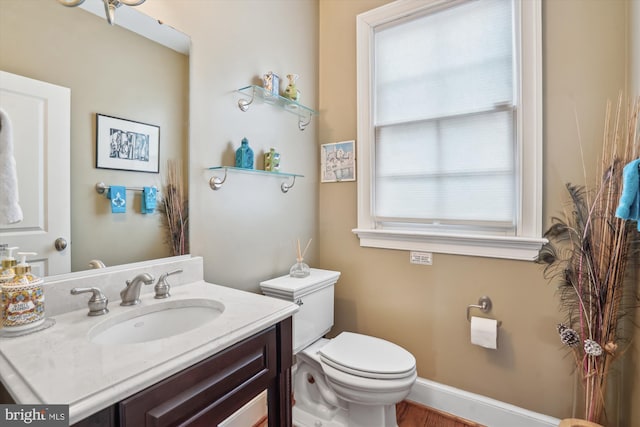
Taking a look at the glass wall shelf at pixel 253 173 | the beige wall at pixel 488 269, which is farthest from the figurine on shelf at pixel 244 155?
the beige wall at pixel 488 269

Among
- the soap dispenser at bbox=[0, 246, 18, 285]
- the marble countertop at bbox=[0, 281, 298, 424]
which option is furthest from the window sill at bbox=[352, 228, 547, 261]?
the soap dispenser at bbox=[0, 246, 18, 285]

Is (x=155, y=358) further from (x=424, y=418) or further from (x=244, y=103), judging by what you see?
(x=424, y=418)

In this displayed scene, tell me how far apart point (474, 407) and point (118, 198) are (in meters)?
2.06

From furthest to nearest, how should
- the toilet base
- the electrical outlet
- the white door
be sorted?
1. the electrical outlet
2. the toilet base
3. the white door

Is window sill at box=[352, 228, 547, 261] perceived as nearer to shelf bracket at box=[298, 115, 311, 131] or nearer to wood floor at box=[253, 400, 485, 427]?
shelf bracket at box=[298, 115, 311, 131]

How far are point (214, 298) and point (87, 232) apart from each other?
49 cm

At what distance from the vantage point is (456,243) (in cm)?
175

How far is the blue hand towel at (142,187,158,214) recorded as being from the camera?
1217mm

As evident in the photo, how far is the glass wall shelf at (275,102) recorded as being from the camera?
5.34ft

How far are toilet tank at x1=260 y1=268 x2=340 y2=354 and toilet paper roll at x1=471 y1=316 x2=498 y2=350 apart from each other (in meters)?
0.82

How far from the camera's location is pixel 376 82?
203 centimetres

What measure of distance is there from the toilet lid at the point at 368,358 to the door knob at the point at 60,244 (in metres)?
1.17

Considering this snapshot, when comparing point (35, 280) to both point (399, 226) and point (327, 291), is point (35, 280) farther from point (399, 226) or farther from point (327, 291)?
point (399, 226)

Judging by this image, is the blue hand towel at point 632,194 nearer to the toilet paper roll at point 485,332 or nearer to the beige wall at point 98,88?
the toilet paper roll at point 485,332
